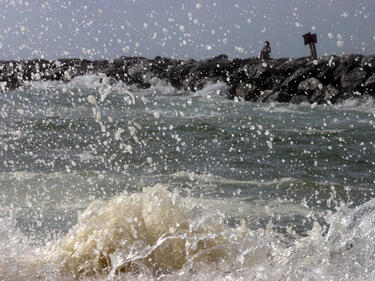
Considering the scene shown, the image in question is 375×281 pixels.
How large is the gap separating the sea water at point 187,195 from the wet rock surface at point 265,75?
11.2 feet

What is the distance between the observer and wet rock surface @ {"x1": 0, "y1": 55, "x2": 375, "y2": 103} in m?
17.6

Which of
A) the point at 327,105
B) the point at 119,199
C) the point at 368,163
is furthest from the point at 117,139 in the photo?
the point at 327,105

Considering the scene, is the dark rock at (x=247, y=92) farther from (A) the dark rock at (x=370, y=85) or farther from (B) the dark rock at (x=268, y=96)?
(A) the dark rock at (x=370, y=85)

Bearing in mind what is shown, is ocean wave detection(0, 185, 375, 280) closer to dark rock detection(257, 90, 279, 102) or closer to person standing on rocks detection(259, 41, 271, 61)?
dark rock detection(257, 90, 279, 102)

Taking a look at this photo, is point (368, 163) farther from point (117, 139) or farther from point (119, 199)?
point (119, 199)

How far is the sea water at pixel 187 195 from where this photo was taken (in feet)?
10.5

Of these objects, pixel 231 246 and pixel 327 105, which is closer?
pixel 231 246

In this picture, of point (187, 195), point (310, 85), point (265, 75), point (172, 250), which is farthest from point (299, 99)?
point (172, 250)

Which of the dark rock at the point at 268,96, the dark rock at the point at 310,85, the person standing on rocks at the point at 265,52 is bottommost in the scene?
the dark rock at the point at 268,96

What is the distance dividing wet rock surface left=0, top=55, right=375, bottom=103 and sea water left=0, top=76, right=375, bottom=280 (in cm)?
343

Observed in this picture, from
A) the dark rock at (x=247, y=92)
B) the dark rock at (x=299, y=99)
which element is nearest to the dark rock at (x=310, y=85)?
the dark rock at (x=299, y=99)

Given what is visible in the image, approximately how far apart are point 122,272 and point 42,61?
104ft

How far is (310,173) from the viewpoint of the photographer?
6984mm

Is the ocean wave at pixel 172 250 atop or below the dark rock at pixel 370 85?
atop
